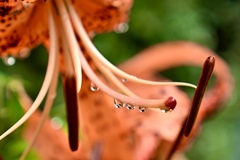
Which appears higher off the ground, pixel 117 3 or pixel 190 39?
pixel 117 3

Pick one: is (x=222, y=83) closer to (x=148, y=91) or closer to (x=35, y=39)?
(x=148, y=91)

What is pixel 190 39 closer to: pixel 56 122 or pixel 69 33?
pixel 56 122

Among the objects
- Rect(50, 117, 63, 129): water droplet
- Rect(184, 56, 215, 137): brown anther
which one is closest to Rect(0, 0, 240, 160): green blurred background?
Rect(50, 117, 63, 129): water droplet

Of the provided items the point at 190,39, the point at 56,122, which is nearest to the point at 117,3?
the point at 56,122

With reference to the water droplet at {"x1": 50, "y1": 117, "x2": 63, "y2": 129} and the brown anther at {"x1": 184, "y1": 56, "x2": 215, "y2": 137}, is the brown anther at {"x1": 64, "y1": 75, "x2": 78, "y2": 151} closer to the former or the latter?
the brown anther at {"x1": 184, "y1": 56, "x2": 215, "y2": 137}

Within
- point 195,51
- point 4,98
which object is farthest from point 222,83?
point 4,98

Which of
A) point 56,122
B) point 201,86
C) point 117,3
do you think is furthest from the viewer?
point 56,122

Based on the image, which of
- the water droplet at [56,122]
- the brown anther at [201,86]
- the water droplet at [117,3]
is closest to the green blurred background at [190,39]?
the water droplet at [56,122]
